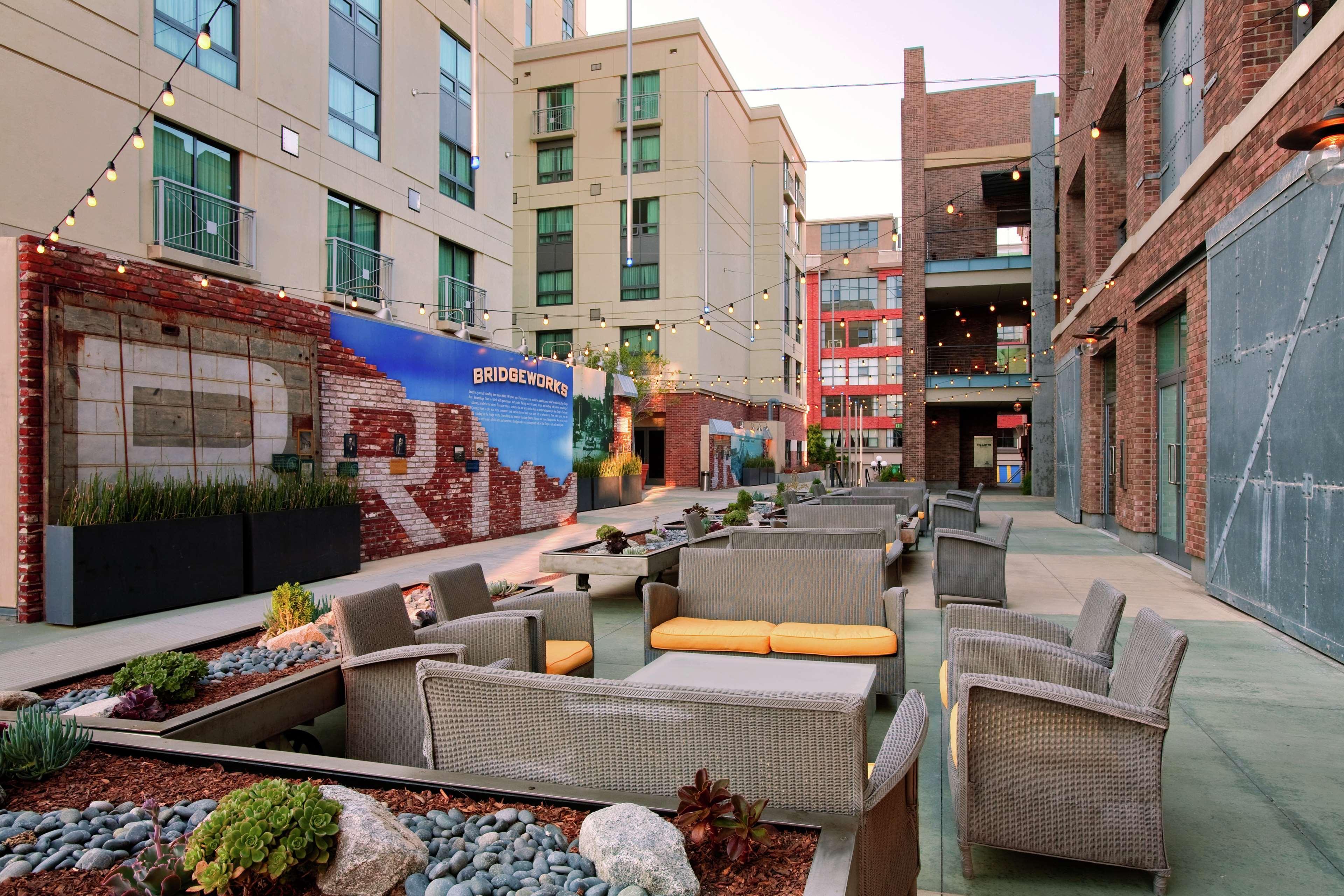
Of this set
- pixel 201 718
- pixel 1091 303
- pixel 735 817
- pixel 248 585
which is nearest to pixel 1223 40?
pixel 1091 303

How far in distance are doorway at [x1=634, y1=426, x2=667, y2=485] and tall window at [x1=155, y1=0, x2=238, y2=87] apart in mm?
21351

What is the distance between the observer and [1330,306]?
550 centimetres

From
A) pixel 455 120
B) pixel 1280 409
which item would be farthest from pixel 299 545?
pixel 455 120

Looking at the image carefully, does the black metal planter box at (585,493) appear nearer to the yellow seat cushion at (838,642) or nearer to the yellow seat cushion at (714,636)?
the yellow seat cushion at (714,636)

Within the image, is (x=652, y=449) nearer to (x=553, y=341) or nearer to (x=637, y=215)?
(x=553, y=341)

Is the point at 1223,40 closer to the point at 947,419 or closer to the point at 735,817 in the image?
the point at 735,817

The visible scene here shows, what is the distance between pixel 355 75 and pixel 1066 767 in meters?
15.9

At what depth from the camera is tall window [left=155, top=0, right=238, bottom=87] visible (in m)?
11.4

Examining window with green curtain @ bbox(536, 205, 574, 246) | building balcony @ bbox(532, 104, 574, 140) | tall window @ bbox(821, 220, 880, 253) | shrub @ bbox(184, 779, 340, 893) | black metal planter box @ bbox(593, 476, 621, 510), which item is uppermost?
tall window @ bbox(821, 220, 880, 253)

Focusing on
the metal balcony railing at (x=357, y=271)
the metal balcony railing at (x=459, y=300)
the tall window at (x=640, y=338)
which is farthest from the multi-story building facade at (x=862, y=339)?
the metal balcony railing at (x=357, y=271)

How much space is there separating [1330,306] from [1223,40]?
157 inches

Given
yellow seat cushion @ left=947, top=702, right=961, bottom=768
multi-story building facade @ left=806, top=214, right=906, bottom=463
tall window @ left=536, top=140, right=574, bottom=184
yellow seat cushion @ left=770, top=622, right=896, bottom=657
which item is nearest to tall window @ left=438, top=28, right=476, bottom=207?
tall window @ left=536, top=140, right=574, bottom=184

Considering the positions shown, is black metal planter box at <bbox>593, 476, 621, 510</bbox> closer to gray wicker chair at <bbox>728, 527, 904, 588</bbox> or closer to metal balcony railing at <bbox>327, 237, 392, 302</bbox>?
metal balcony railing at <bbox>327, 237, 392, 302</bbox>

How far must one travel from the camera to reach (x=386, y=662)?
10.6ft
